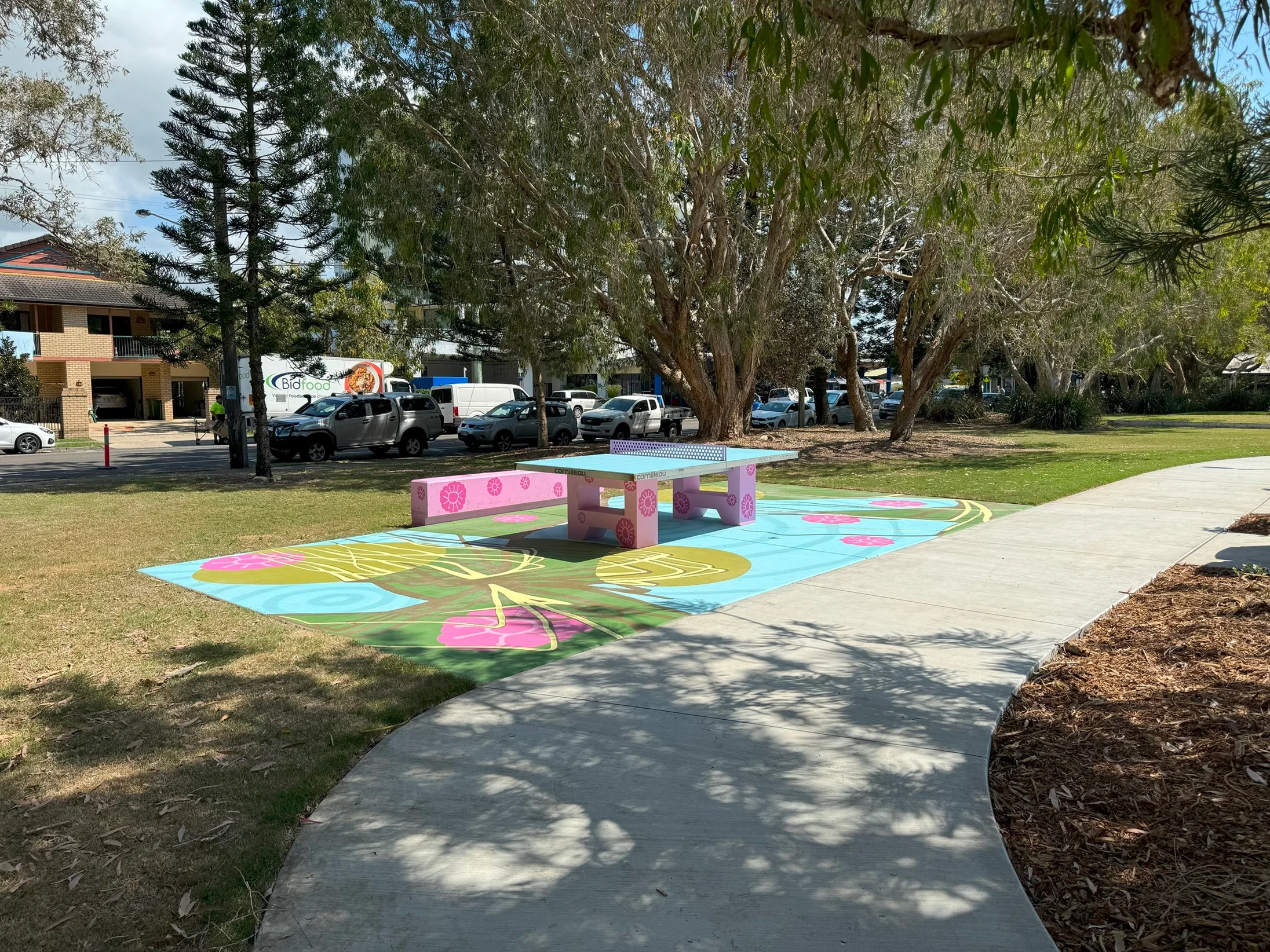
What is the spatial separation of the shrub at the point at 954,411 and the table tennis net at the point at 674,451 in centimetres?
2863

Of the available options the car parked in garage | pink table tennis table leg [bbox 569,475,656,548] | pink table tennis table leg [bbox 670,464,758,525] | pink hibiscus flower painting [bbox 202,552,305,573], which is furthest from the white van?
pink hibiscus flower painting [bbox 202,552,305,573]

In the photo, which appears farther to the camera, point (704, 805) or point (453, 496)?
point (453, 496)

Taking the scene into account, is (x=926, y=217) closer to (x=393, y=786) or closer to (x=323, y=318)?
(x=393, y=786)

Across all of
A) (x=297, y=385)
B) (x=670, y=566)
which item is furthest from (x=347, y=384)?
(x=670, y=566)

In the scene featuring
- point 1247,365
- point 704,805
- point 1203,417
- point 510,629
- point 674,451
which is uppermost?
point 1247,365

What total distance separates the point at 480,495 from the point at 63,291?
35.6 m

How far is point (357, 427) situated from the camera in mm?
26391

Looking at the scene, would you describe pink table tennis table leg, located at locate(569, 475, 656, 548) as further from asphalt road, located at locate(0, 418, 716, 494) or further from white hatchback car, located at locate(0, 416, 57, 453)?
white hatchback car, located at locate(0, 416, 57, 453)

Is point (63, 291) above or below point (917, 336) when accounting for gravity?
above

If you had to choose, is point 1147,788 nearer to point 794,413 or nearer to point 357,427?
point 357,427

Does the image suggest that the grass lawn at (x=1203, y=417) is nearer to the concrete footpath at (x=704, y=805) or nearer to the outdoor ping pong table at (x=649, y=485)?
the outdoor ping pong table at (x=649, y=485)

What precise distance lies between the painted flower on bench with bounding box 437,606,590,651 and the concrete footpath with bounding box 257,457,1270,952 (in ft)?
2.03

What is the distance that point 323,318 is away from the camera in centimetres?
1895

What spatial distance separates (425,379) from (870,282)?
22.7 metres
